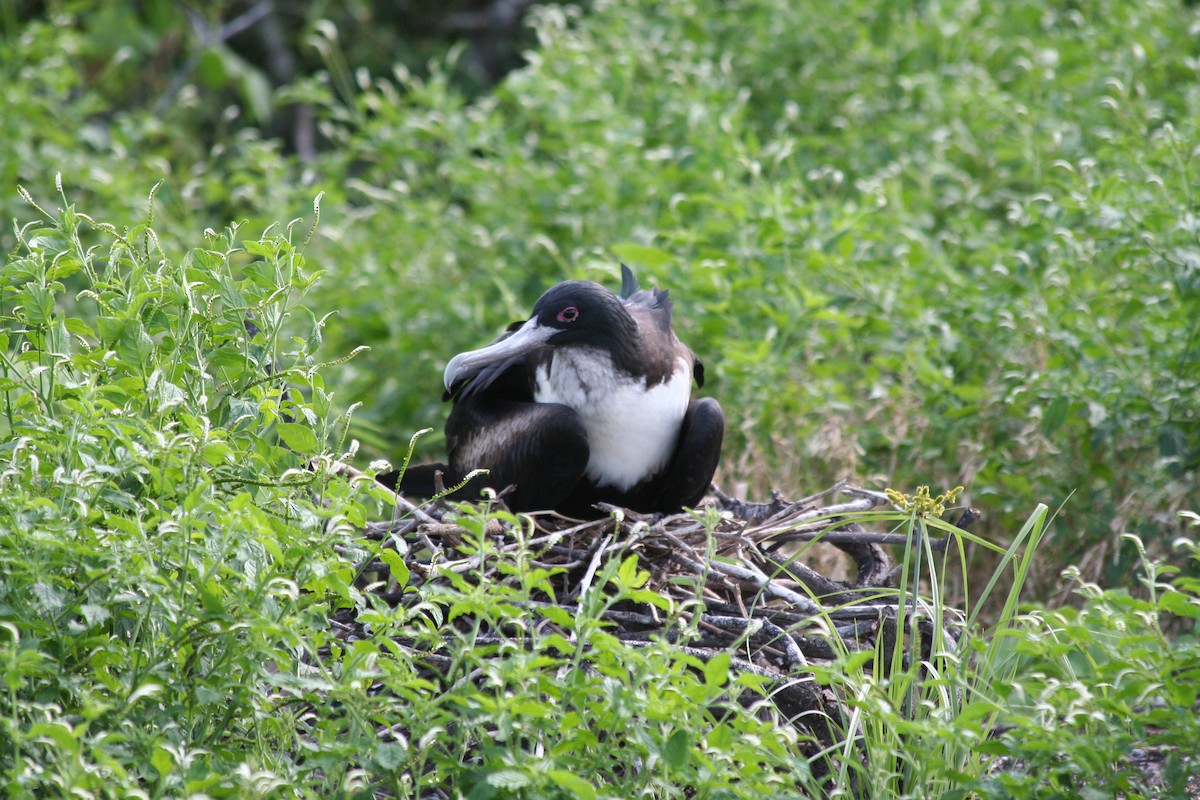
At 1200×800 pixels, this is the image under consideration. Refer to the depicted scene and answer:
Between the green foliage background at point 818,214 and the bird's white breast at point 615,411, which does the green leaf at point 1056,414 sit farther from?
the bird's white breast at point 615,411

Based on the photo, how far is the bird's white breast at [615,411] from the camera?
11.3 ft

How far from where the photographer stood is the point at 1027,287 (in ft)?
13.7

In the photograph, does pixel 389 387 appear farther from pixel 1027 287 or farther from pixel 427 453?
pixel 1027 287

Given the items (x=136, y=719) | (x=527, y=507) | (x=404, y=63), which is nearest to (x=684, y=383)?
(x=527, y=507)

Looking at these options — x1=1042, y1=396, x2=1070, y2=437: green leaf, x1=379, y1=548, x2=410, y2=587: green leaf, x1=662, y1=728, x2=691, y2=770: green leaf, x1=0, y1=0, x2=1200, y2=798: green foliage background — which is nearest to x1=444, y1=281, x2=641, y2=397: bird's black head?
x1=0, y1=0, x2=1200, y2=798: green foliage background

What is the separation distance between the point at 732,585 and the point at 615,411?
550 millimetres

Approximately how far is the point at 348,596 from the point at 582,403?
114 centimetres

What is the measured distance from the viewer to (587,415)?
3.45 meters

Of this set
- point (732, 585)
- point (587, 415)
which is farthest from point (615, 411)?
point (732, 585)

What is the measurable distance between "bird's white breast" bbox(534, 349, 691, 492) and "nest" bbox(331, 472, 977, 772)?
0.19 meters

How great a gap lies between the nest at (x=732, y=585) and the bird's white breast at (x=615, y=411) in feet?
0.62

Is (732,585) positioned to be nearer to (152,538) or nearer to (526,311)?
(152,538)

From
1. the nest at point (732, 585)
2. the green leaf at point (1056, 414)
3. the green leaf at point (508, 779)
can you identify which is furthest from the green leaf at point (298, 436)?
the green leaf at point (1056, 414)

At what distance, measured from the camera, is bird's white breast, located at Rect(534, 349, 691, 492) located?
3438mm
